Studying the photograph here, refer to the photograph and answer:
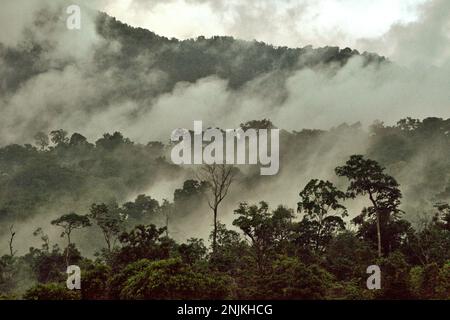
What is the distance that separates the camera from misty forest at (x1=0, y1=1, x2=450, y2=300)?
2648 centimetres

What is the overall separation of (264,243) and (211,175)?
115ft

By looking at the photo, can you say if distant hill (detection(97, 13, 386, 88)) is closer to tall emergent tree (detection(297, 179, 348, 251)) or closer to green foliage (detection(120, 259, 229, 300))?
tall emergent tree (detection(297, 179, 348, 251))

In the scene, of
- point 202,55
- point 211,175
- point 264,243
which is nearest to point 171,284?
point 264,243

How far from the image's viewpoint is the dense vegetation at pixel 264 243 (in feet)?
72.4

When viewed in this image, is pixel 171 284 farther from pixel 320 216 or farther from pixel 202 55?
pixel 202 55

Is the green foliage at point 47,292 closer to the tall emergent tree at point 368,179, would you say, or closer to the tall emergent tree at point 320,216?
the tall emergent tree at point 368,179

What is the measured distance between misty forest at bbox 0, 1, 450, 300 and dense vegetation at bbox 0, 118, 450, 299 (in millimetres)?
139

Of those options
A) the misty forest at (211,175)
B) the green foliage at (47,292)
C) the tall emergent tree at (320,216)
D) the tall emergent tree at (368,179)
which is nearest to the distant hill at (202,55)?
the misty forest at (211,175)

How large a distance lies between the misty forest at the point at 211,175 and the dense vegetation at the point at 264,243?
14cm

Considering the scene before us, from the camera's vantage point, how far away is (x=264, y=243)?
3669 cm

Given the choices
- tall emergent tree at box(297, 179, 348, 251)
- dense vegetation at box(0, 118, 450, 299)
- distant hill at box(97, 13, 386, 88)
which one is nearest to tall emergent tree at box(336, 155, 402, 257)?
dense vegetation at box(0, 118, 450, 299)

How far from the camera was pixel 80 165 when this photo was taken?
11469 centimetres

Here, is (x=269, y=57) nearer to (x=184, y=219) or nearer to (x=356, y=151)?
(x=356, y=151)
